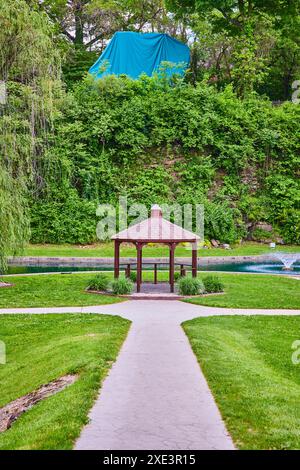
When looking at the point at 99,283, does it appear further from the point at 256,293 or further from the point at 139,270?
the point at 256,293

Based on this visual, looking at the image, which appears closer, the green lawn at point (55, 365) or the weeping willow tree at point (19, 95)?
the green lawn at point (55, 365)

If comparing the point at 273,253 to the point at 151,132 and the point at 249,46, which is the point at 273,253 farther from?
the point at 249,46

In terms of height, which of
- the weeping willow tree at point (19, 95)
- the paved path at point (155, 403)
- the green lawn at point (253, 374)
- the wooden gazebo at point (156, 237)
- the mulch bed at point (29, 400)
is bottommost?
the mulch bed at point (29, 400)

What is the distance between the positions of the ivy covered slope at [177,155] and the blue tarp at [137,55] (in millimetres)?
1955

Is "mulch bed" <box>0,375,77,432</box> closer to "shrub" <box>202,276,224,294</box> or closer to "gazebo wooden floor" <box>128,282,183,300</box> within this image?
"gazebo wooden floor" <box>128,282,183,300</box>

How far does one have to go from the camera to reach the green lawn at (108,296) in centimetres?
1570

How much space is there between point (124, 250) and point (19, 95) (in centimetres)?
1324

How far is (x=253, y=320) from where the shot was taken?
13.4 metres

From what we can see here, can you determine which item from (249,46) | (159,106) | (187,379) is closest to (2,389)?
(187,379)

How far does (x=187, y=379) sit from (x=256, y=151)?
30556mm

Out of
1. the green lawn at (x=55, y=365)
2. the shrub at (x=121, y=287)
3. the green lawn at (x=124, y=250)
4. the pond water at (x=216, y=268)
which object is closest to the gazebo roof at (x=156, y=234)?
the shrub at (x=121, y=287)

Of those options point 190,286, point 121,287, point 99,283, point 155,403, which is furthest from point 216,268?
point 155,403

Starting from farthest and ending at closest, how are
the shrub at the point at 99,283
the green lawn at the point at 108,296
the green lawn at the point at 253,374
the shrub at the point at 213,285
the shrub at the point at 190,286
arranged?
the shrub at the point at 99,283, the shrub at the point at 213,285, the shrub at the point at 190,286, the green lawn at the point at 108,296, the green lawn at the point at 253,374

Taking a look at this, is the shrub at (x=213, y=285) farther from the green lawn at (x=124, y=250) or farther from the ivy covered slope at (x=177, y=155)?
the ivy covered slope at (x=177, y=155)
